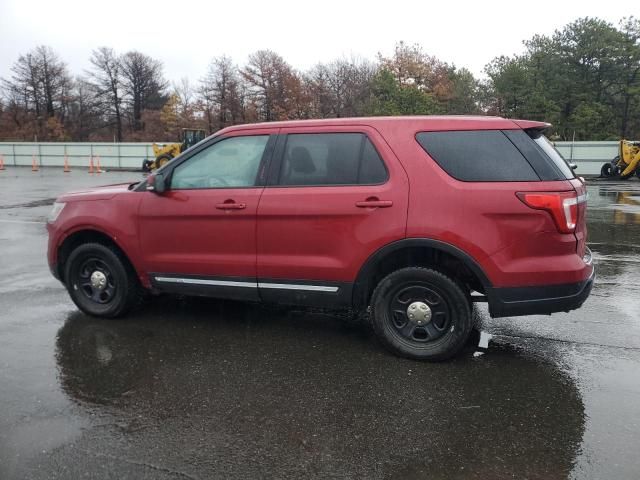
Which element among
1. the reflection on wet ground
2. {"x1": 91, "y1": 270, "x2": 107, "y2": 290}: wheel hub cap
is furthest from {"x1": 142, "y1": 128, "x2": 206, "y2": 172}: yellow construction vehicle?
the reflection on wet ground

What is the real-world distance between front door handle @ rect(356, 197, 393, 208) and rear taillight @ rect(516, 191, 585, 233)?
91 centimetres

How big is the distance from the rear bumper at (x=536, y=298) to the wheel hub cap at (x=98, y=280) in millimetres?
3495

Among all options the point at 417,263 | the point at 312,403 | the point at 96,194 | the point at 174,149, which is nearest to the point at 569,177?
the point at 417,263

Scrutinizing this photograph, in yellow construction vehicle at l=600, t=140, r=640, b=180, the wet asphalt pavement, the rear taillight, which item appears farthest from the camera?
yellow construction vehicle at l=600, t=140, r=640, b=180

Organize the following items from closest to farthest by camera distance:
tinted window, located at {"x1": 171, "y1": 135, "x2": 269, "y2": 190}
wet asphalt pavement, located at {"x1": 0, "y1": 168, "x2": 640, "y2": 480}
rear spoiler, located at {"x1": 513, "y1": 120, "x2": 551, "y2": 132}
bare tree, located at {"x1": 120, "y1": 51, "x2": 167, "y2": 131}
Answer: wet asphalt pavement, located at {"x1": 0, "y1": 168, "x2": 640, "y2": 480} → rear spoiler, located at {"x1": 513, "y1": 120, "x2": 551, "y2": 132} → tinted window, located at {"x1": 171, "y1": 135, "x2": 269, "y2": 190} → bare tree, located at {"x1": 120, "y1": 51, "x2": 167, "y2": 131}

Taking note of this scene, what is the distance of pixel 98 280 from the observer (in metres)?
5.24

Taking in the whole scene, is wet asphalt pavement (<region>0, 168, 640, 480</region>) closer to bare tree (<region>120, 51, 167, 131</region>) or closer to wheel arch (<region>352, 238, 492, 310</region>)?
wheel arch (<region>352, 238, 492, 310</region>)

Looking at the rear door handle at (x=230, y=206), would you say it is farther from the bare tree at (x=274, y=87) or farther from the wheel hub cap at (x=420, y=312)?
the bare tree at (x=274, y=87)

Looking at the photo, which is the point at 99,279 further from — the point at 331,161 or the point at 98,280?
the point at 331,161

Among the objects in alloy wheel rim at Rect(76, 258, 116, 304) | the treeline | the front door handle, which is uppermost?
the treeline

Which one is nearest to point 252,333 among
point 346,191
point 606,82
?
point 346,191

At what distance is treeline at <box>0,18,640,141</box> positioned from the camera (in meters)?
45.7

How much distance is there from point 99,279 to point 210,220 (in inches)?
55.0

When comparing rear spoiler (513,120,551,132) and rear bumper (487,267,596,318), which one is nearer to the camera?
rear bumper (487,267,596,318)
